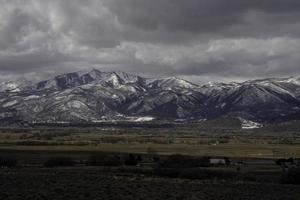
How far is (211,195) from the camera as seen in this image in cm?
4859

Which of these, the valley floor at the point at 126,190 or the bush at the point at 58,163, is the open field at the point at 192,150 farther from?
the valley floor at the point at 126,190

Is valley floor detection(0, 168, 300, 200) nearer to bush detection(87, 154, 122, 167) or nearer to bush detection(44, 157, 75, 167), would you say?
bush detection(44, 157, 75, 167)

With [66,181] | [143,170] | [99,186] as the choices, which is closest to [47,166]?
[143,170]

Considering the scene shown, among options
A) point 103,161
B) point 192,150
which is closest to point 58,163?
point 103,161

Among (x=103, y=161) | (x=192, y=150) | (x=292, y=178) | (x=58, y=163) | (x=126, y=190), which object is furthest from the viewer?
(x=192, y=150)

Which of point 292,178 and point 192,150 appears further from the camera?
point 192,150

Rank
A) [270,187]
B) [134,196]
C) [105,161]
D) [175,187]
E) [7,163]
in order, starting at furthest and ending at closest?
[105,161], [7,163], [270,187], [175,187], [134,196]

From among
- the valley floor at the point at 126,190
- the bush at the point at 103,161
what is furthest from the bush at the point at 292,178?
the bush at the point at 103,161

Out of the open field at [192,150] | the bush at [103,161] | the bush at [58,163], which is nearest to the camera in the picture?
the bush at [58,163]

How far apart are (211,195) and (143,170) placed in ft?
117

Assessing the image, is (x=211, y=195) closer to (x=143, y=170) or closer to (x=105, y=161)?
(x=143, y=170)

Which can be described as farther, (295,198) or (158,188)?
(158,188)

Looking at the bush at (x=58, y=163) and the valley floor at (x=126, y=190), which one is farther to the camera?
the bush at (x=58, y=163)

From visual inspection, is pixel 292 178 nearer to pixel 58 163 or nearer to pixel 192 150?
pixel 58 163
